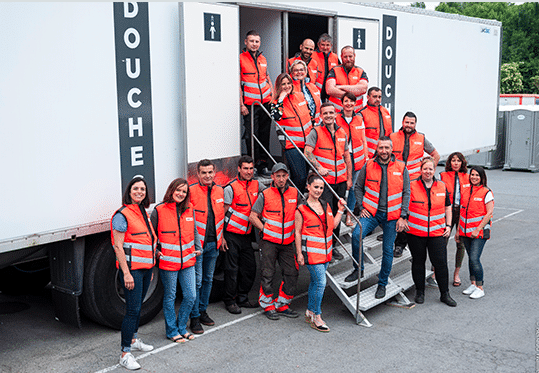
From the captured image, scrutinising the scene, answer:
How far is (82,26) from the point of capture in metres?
5.65

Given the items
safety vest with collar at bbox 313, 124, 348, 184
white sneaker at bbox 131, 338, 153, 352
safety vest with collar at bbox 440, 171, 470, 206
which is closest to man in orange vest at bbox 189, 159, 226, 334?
white sneaker at bbox 131, 338, 153, 352

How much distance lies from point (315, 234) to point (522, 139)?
51.5 ft

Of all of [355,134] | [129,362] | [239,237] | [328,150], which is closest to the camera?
[129,362]

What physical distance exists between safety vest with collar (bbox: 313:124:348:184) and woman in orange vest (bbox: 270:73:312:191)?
255 mm

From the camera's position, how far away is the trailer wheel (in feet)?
20.3

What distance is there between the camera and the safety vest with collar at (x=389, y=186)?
23.4 feet

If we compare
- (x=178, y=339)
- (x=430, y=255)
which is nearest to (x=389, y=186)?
(x=430, y=255)

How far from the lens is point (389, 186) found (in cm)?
712

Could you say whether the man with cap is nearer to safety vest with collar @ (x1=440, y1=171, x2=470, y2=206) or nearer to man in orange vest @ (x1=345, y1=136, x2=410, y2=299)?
man in orange vest @ (x1=345, y1=136, x2=410, y2=299)

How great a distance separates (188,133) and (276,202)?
4.04 feet

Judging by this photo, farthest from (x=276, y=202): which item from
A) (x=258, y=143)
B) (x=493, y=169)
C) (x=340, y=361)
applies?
(x=493, y=169)

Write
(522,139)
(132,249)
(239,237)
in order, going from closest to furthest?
(132,249) < (239,237) < (522,139)

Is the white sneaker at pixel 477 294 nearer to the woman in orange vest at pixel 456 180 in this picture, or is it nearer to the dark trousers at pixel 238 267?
the woman in orange vest at pixel 456 180

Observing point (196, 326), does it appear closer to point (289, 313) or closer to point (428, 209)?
point (289, 313)
